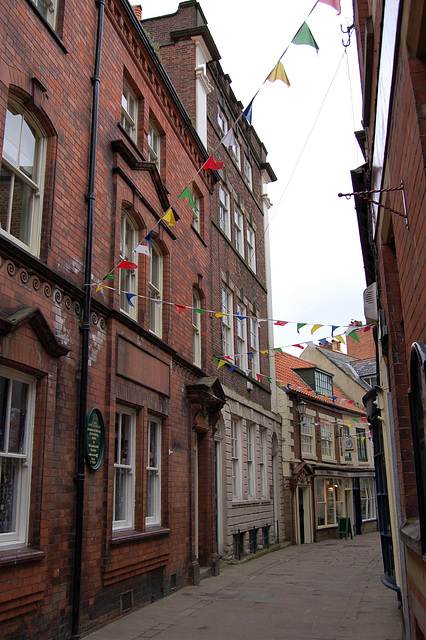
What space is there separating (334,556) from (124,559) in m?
12.0

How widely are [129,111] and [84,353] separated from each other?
544cm

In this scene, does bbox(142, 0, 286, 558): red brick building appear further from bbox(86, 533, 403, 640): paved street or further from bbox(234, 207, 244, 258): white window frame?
bbox(86, 533, 403, 640): paved street

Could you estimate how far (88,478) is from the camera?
7.73 m

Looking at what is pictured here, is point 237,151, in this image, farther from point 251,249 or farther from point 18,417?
point 18,417

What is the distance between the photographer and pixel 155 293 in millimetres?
11359

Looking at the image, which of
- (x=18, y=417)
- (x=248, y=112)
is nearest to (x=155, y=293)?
(x=248, y=112)

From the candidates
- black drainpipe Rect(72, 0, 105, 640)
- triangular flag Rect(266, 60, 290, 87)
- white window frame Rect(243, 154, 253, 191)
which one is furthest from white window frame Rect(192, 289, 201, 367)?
white window frame Rect(243, 154, 253, 191)

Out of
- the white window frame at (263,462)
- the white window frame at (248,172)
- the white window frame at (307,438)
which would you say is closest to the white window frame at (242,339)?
the white window frame at (263,462)

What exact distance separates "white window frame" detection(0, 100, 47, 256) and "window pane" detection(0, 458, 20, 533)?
97.8 inches

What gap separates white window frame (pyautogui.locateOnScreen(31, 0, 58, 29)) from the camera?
805 centimetres

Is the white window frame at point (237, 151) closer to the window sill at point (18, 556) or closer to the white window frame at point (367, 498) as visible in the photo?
the window sill at point (18, 556)

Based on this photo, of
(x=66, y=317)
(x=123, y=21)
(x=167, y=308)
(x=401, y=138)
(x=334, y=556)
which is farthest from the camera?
(x=334, y=556)

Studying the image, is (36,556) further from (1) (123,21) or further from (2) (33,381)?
(1) (123,21)

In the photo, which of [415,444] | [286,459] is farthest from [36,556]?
[286,459]
